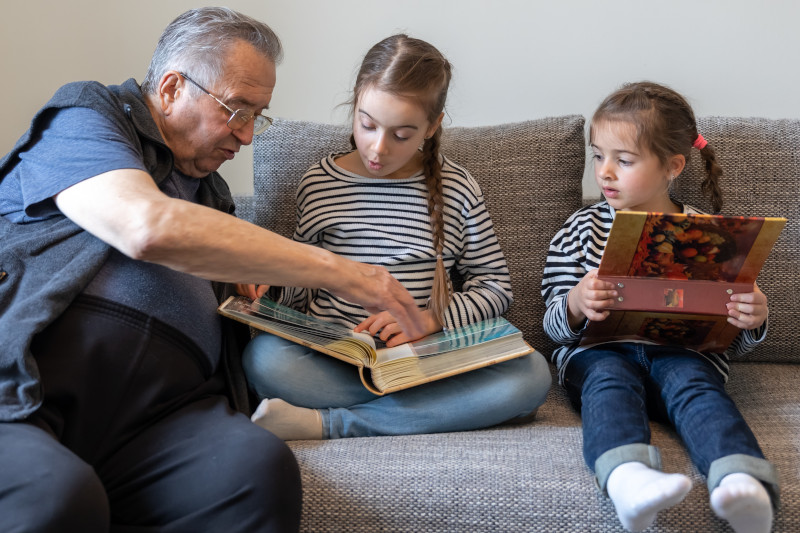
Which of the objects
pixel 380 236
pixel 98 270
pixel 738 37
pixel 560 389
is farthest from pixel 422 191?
pixel 738 37

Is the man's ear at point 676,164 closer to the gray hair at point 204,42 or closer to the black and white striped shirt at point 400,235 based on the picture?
the black and white striped shirt at point 400,235

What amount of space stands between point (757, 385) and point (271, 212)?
3.82ft

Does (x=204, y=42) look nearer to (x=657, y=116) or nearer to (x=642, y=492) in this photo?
(x=657, y=116)

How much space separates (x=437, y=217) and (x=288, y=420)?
55 centimetres

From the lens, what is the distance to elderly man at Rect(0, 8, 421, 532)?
1121mm

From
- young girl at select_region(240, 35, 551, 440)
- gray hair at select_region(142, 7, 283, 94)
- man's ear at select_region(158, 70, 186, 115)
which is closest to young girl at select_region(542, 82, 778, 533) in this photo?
young girl at select_region(240, 35, 551, 440)

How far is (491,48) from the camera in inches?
86.2

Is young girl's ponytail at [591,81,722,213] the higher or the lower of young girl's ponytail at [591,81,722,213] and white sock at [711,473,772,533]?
the higher

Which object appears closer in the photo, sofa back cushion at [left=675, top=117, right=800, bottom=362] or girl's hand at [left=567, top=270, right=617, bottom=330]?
girl's hand at [left=567, top=270, right=617, bottom=330]

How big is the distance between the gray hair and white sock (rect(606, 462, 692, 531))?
0.98 meters

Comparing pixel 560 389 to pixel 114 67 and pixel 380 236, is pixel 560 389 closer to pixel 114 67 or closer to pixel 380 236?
pixel 380 236

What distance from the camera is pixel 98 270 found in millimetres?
1286

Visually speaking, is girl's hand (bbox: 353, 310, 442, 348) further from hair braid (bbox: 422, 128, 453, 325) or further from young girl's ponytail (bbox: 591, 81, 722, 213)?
young girl's ponytail (bbox: 591, 81, 722, 213)

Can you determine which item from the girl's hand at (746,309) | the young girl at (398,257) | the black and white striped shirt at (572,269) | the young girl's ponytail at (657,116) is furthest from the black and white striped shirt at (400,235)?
the girl's hand at (746,309)
